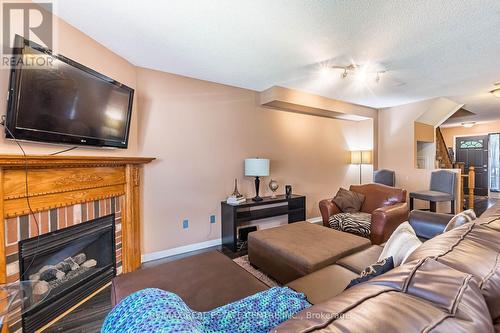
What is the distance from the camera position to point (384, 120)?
16.6 feet

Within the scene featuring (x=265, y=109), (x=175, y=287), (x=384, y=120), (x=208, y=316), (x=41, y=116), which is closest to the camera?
(x=208, y=316)

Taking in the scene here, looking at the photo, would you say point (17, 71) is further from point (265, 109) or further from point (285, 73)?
point (265, 109)

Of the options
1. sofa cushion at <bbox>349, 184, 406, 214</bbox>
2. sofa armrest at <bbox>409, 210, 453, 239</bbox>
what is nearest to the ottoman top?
sofa armrest at <bbox>409, 210, 453, 239</bbox>

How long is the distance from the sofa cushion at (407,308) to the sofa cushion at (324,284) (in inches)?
25.8

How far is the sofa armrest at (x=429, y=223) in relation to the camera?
2.08 metres

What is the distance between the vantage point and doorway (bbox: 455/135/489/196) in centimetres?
692

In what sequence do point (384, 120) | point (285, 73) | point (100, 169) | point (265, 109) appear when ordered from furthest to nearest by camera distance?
point (384, 120) < point (265, 109) < point (285, 73) < point (100, 169)

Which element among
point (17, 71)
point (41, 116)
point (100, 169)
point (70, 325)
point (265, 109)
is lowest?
point (70, 325)

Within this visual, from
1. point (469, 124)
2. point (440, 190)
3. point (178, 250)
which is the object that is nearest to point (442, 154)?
point (469, 124)

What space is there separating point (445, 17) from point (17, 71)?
10.6 feet

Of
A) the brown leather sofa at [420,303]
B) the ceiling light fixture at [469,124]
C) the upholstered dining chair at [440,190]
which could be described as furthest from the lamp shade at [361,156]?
the ceiling light fixture at [469,124]

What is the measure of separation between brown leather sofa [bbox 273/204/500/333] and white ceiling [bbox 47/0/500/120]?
6.10ft

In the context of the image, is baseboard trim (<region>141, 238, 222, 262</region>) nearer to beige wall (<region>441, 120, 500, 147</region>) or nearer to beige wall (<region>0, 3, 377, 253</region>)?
beige wall (<region>0, 3, 377, 253</region>)

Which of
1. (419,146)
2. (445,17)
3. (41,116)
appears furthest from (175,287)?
(419,146)
